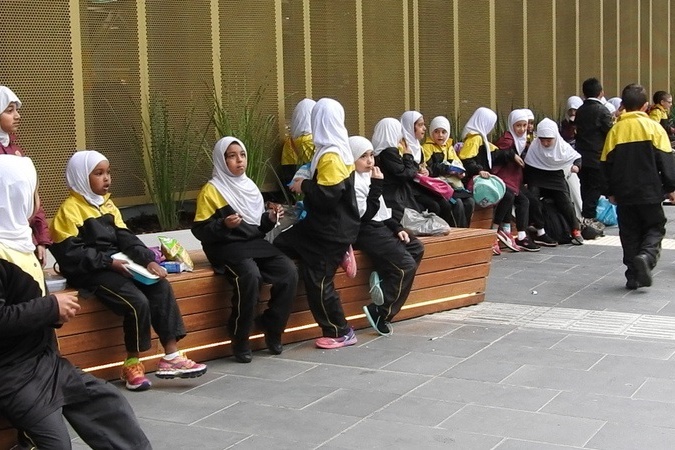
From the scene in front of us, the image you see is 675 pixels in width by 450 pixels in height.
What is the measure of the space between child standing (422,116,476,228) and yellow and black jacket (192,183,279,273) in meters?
3.92

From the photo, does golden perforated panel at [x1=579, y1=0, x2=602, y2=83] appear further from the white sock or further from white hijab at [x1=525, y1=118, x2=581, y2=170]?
the white sock

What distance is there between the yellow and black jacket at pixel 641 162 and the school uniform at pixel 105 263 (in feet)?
14.4

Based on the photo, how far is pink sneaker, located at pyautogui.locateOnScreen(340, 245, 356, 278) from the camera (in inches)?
283

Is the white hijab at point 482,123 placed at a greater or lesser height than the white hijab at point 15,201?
greater

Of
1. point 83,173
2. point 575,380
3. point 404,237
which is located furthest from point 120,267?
point 575,380

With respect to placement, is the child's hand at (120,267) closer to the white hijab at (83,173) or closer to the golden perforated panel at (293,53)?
the white hijab at (83,173)

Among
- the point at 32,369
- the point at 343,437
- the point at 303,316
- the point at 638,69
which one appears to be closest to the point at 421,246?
the point at 303,316

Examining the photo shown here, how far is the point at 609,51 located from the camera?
59.3 ft

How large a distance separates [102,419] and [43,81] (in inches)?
182

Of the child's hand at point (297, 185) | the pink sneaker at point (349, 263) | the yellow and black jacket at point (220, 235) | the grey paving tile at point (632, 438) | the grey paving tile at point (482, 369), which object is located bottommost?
the grey paving tile at point (632, 438)

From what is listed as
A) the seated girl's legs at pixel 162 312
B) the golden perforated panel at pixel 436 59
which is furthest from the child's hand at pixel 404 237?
the golden perforated panel at pixel 436 59

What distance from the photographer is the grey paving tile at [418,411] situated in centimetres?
542

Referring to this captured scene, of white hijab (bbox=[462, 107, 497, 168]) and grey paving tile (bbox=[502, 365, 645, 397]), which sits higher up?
white hijab (bbox=[462, 107, 497, 168])

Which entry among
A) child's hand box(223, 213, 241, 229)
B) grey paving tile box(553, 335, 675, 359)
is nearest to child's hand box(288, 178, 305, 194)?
child's hand box(223, 213, 241, 229)
